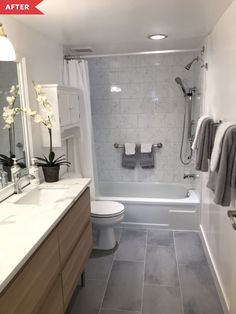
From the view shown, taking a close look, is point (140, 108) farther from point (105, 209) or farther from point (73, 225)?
point (73, 225)

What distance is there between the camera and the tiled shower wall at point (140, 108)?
12.9ft

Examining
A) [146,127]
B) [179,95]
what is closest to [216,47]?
[179,95]

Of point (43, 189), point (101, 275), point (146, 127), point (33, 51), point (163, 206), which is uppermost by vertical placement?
point (33, 51)

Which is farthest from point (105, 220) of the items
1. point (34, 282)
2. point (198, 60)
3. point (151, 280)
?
point (198, 60)

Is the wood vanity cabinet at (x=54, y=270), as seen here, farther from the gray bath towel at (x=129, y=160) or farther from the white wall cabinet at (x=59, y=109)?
the gray bath towel at (x=129, y=160)

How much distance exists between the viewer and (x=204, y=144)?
7.54 feet

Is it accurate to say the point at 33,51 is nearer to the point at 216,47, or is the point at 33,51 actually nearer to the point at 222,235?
the point at 216,47

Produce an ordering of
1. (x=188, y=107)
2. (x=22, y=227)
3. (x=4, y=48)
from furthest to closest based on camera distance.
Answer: (x=188, y=107), (x=4, y=48), (x=22, y=227)

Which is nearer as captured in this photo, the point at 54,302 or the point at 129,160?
the point at 54,302

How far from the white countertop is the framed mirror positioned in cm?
22

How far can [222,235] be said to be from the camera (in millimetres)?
2221

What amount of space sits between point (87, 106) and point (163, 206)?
59.5 inches

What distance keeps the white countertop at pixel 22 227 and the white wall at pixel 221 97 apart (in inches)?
47.1

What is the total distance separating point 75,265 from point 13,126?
1177 millimetres
